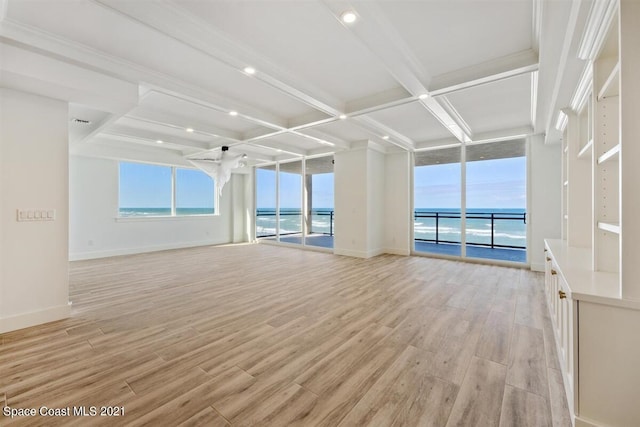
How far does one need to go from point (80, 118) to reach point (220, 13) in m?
3.64

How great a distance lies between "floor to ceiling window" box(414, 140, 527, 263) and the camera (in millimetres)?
5688

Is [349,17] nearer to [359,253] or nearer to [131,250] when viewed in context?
[359,253]

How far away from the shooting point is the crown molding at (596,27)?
4.87 ft

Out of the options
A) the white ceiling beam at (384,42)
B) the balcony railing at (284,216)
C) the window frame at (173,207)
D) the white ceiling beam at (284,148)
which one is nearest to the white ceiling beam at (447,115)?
the white ceiling beam at (384,42)

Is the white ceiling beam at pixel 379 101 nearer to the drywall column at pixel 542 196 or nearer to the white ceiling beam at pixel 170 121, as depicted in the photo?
the white ceiling beam at pixel 170 121

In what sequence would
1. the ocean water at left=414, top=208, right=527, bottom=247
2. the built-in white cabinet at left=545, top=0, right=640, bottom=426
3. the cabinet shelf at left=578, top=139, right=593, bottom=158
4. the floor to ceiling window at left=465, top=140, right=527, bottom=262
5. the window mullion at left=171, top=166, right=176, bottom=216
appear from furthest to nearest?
1. the window mullion at left=171, top=166, right=176, bottom=216
2. the ocean water at left=414, top=208, right=527, bottom=247
3. the floor to ceiling window at left=465, top=140, right=527, bottom=262
4. the cabinet shelf at left=578, top=139, right=593, bottom=158
5. the built-in white cabinet at left=545, top=0, right=640, bottom=426

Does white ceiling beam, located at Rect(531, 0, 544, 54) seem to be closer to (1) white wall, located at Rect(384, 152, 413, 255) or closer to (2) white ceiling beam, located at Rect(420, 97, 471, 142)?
(2) white ceiling beam, located at Rect(420, 97, 471, 142)

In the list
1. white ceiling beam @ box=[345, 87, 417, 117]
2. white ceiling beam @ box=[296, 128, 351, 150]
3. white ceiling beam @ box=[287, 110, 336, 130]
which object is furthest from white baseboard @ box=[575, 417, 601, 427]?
white ceiling beam @ box=[296, 128, 351, 150]

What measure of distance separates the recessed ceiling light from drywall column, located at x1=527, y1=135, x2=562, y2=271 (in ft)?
15.9

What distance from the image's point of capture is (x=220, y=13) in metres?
2.08

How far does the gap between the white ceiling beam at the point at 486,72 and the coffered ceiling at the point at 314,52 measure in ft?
0.04

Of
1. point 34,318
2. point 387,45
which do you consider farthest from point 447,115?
point 34,318

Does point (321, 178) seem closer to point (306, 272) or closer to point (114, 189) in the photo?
point (306, 272)

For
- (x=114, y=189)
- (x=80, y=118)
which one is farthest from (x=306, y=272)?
(x=114, y=189)
